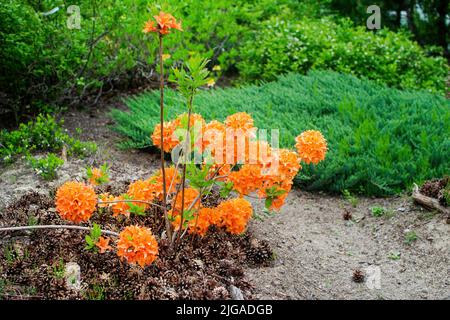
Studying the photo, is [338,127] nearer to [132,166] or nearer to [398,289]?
[132,166]

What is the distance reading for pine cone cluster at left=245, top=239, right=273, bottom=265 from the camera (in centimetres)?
342

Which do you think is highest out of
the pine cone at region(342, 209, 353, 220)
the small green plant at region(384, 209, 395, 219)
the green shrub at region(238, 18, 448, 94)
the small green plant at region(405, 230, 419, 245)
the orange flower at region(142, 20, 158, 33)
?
the orange flower at region(142, 20, 158, 33)

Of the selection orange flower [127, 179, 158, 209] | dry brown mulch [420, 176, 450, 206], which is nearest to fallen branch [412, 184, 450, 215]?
dry brown mulch [420, 176, 450, 206]

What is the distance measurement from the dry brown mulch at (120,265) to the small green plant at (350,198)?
3.47 feet

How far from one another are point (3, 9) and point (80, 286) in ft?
8.69

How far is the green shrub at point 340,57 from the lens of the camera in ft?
22.6

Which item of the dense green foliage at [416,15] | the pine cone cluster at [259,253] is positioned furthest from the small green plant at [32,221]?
the dense green foliage at [416,15]

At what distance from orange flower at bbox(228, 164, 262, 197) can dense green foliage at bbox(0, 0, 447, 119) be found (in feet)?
8.53

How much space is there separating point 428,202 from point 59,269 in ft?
7.56

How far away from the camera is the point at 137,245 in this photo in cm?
280

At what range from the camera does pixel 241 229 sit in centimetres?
338

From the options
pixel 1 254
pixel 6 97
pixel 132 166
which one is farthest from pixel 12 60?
pixel 1 254

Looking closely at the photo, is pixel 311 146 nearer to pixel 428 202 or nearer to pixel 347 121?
pixel 428 202

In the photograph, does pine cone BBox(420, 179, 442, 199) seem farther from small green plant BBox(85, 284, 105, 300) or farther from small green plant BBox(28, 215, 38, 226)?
small green plant BBox(28, 215, 38, 226)
